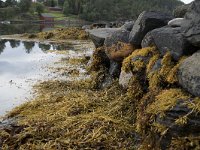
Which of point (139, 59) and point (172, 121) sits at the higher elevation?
point (139, 59)

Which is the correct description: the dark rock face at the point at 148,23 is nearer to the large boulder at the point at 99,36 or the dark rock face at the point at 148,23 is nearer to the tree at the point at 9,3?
the large boulder at the point at 99,36

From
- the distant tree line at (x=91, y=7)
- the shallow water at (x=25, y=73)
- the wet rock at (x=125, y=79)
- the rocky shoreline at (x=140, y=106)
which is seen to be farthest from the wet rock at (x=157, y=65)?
the distant tree line at (x=91, y=7)

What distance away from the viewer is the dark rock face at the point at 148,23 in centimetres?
882

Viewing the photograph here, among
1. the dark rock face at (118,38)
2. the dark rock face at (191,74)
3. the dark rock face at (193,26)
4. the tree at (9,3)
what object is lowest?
the tree at (9,3)

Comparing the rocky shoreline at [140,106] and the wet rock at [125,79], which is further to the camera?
the wet rock at [125,79]

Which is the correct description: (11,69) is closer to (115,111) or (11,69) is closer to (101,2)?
(115,111)

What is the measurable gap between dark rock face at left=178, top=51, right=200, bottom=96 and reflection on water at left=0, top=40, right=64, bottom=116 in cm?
461

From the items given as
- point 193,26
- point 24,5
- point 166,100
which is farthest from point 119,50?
point 24,5

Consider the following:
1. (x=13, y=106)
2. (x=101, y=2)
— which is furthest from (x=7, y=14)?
(x=13, y=106)

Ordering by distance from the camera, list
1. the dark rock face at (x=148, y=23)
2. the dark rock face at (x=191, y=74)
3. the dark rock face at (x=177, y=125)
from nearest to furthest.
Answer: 1. the dark rock face at (x=177, y=125)
2. the dark rock face at (x=191, y=74)
3. the dark rock face at (x=148, y=23)

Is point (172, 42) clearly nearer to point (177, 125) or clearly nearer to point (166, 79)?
point (166, 79)

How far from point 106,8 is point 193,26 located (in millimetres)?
117166

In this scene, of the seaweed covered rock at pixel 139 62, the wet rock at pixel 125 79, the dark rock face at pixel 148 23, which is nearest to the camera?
the seaweed covered rock at pixel 139 62

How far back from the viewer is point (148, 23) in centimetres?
881
